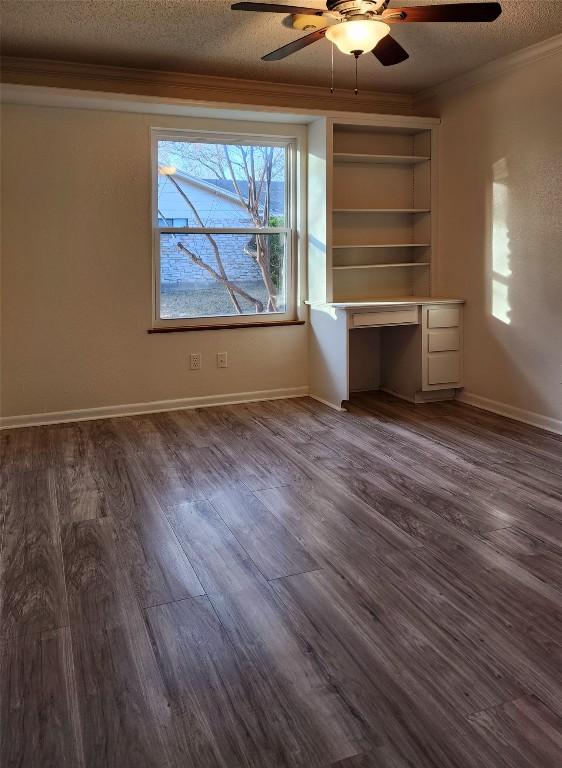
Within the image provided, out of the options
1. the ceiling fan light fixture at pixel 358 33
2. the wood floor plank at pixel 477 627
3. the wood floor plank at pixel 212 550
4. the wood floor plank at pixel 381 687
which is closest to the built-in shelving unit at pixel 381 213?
the ceiling fan light fixture at pixel 358 33

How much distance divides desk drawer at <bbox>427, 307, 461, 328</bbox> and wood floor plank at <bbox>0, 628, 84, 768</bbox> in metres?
3.78

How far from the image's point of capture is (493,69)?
15.3 ft

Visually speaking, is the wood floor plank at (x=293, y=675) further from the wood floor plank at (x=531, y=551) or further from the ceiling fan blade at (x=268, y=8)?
the ceiling fan blade at (x=268, y=8)

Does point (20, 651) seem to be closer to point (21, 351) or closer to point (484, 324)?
point (21, 351)

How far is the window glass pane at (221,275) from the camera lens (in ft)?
16.8

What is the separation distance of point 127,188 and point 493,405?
3.15 m

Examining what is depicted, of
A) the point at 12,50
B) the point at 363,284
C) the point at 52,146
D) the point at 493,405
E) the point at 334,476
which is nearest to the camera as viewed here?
the point at 334,476

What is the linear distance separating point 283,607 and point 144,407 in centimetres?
310

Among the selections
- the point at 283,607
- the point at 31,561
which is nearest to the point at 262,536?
the point at 283,607

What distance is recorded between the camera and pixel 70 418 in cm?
490

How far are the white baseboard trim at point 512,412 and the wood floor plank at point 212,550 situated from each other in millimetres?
2532

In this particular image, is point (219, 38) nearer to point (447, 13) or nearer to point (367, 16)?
point (367, 16)

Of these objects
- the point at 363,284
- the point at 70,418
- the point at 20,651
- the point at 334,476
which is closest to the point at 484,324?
the point at 363,284

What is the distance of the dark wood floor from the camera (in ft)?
5.38
